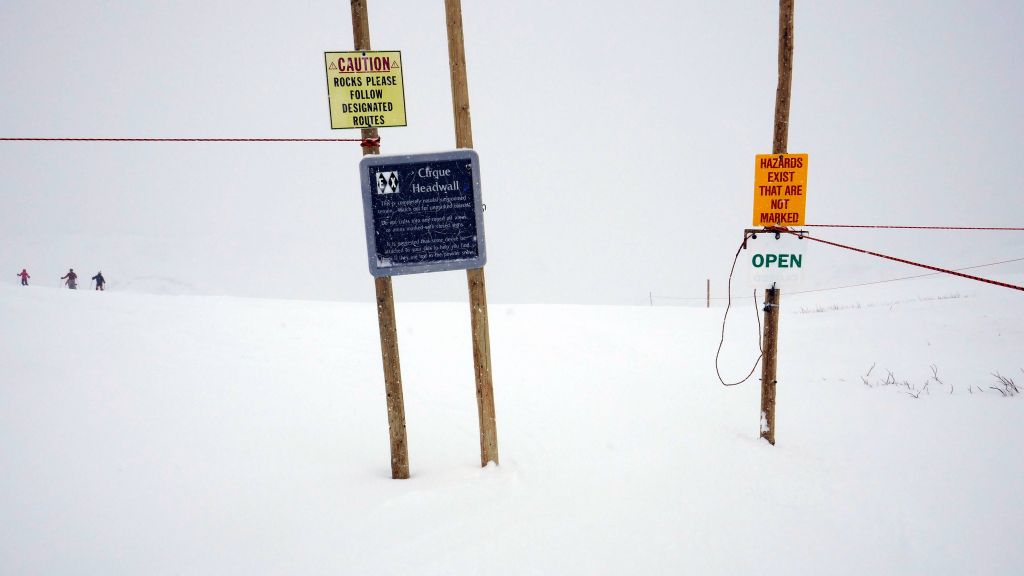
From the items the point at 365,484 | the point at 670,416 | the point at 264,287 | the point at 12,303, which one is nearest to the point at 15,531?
the point at 365,484

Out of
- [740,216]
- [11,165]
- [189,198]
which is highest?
[11,165]

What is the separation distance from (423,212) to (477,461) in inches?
97.1

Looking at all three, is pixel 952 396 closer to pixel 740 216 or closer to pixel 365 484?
pixel 365 484

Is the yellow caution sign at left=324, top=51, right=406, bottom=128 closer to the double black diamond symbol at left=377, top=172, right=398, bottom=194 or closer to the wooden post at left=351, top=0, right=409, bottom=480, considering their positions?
the wooden post at left=351, top=0, right=409, bottom=480

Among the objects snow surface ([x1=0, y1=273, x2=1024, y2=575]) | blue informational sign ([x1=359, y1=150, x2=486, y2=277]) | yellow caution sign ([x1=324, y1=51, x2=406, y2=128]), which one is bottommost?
snow surface ([x1=0, y1=273, x2=1024, y2=575])

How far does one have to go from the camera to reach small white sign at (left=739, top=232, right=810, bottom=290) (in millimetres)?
5117

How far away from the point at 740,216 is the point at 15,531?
9023 cm

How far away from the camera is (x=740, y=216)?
81812 millimetres

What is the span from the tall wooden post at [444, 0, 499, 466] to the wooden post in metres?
0.69

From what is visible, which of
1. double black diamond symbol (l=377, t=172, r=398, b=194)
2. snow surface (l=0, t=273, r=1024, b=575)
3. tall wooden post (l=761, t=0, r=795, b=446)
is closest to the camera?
snow surface (l=0, t=273, r=1024, b=575)

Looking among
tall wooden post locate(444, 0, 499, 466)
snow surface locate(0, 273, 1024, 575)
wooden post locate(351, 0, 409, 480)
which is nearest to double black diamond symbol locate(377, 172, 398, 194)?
wooden post locate(351, 0, 409, 480)

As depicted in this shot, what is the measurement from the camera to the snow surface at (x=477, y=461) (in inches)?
Result: 131

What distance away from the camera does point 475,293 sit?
4277 millimetres

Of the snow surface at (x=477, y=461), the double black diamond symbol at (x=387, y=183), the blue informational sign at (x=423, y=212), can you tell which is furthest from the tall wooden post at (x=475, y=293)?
the double black diamond symbol at (x=387, y=183)
